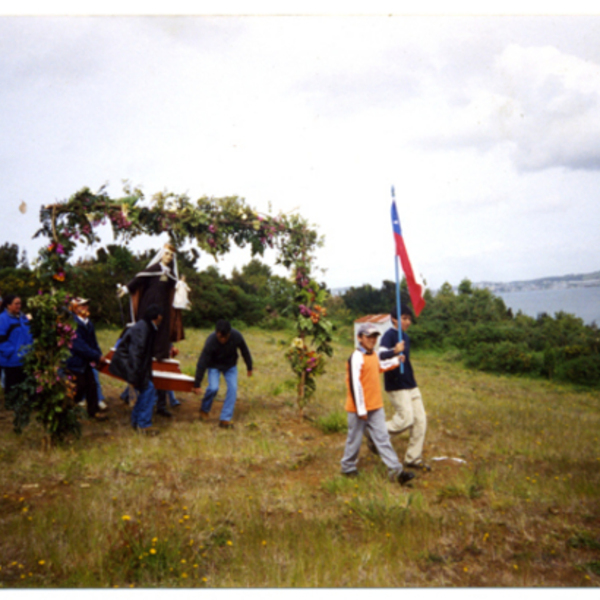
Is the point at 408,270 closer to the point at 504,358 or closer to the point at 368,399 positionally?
the point at 368,399

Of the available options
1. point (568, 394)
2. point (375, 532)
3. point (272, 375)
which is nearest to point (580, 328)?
point (568, 394)

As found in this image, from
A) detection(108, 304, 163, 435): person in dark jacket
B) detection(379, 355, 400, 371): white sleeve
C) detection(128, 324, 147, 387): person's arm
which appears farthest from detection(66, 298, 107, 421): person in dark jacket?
detection(379, 355, 400, 371): white sleeve

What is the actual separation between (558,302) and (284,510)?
16.4 meters

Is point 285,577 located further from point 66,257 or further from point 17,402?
point 66,257

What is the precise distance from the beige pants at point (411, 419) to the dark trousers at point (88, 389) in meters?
4.68

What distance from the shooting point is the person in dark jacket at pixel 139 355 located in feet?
23.6

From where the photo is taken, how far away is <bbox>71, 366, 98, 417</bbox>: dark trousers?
7637 mm

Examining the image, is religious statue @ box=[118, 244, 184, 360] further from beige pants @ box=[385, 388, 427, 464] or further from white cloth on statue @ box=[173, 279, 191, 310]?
beige pants @ box=[385, 388, 427, 464]

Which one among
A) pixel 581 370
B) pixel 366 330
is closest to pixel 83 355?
pixel 366 330

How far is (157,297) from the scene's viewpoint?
27.5 feet

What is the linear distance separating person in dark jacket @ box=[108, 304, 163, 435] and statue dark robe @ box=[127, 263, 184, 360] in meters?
0.96

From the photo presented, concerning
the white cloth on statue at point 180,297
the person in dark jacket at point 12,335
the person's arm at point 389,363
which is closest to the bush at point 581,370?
the person's arm at point 389,363

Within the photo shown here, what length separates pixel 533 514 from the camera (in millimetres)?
5582

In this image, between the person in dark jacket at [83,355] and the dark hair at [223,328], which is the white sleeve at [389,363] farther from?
the person in dark jacket at [83,355]
